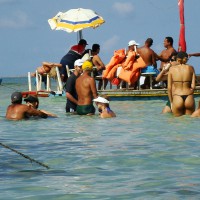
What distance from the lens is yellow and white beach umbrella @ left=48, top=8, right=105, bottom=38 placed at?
24.4 metres

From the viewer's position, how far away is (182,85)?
15.4 m

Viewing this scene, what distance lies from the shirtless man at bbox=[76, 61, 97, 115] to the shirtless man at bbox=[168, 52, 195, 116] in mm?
1621

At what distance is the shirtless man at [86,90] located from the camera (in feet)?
51.2

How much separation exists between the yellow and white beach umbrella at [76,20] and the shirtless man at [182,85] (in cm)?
912

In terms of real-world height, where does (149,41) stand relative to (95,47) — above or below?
above

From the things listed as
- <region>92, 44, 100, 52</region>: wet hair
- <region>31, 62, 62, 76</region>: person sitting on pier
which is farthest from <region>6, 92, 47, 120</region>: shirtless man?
<region>31, 62, 62, 76</region>: person sitting on pier

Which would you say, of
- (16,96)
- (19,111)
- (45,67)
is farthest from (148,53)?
(16,96)

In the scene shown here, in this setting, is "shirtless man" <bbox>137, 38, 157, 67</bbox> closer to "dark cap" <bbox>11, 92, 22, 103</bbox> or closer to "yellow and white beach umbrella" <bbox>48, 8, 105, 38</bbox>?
"yellow and white beach umbrella" <bbox>48, 8, 105, 38</bbox>

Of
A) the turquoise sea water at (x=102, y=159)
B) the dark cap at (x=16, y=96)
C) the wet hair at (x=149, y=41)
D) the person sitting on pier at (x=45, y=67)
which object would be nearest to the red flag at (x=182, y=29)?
the wet hair at (x=149, y=41)

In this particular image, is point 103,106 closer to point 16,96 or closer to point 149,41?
point 16,96

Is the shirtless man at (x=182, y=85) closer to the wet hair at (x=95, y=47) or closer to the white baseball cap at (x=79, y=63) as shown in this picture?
the white baseball cap at (x=79, y=63)

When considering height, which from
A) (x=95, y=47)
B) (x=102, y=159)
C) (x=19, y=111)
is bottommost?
(x=102, y=159)

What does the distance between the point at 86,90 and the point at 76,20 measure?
9.12 m

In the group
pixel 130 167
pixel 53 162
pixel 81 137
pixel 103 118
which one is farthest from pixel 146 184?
pixel 103 118
